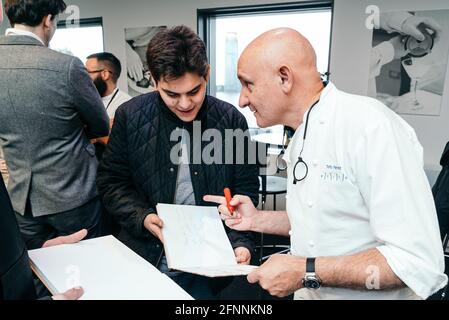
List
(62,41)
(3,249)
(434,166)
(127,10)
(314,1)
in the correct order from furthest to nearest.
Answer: (62,41)
(127,10)
(314,1)
(434,166)
(3,249)

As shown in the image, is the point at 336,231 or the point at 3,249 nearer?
the point at 3,249

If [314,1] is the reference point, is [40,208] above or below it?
below

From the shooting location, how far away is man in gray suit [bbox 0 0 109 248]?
1299mm

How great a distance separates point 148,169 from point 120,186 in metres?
0.13

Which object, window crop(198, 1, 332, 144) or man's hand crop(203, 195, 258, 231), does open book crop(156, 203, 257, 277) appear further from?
window crop(198, 1, 332, 144)

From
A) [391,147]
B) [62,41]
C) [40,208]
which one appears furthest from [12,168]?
[62,41]

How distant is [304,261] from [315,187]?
187 mm

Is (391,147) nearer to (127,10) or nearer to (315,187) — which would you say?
(315,187)

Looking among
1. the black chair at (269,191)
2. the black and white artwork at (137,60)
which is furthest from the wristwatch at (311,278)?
the black and white artwork at (137,60)

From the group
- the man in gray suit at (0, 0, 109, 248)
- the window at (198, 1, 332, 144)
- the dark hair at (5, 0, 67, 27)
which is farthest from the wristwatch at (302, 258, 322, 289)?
the window at (198, 1, 332, 144)

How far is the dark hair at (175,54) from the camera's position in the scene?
42.9 inches

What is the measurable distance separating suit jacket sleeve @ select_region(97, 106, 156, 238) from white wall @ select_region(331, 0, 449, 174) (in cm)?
230

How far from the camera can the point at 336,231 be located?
865 mm

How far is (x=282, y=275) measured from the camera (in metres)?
0.82
